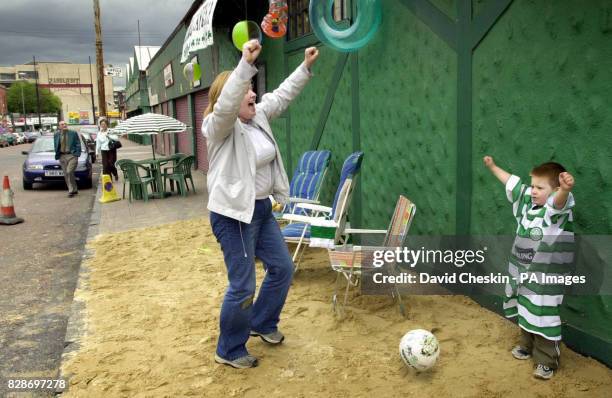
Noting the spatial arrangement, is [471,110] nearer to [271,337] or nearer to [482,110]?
[482,110]

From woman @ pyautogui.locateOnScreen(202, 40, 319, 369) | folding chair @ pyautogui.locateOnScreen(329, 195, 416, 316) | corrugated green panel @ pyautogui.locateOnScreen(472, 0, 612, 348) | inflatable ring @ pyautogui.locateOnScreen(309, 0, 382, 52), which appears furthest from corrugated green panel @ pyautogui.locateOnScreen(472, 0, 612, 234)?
inflatable ring @ pyautogui.locateOnScreen(309, 0, 382, 52)

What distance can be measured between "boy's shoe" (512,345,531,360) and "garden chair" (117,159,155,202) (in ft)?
29.8

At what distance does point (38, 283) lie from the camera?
232 inches

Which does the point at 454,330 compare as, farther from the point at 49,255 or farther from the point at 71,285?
the point at 49,255

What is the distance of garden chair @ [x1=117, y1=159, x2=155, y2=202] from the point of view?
1104 centimetres

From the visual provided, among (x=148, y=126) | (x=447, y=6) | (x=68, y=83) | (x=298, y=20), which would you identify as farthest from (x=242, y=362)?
(x=68, y=83)

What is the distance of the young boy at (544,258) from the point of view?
3088 mm

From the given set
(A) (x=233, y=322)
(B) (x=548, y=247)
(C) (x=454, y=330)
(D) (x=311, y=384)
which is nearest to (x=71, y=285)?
(A) (x=233, y=322)

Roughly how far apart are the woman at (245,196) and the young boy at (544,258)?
1.48 metres

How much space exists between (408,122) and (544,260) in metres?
2.38

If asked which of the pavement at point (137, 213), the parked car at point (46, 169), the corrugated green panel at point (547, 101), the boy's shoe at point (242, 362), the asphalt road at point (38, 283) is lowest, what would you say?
the asphalt road at point (38, 283)

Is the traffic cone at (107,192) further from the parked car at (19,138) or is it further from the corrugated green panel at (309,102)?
the parked car at (19,138)

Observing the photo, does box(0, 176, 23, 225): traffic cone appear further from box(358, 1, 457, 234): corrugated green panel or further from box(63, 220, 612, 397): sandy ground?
box(358, 1, 457, 234): corrugated green panel

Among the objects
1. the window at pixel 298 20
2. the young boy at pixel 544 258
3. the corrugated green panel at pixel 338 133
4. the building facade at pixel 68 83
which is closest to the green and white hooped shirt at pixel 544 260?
the young boy at pixel 544 258
